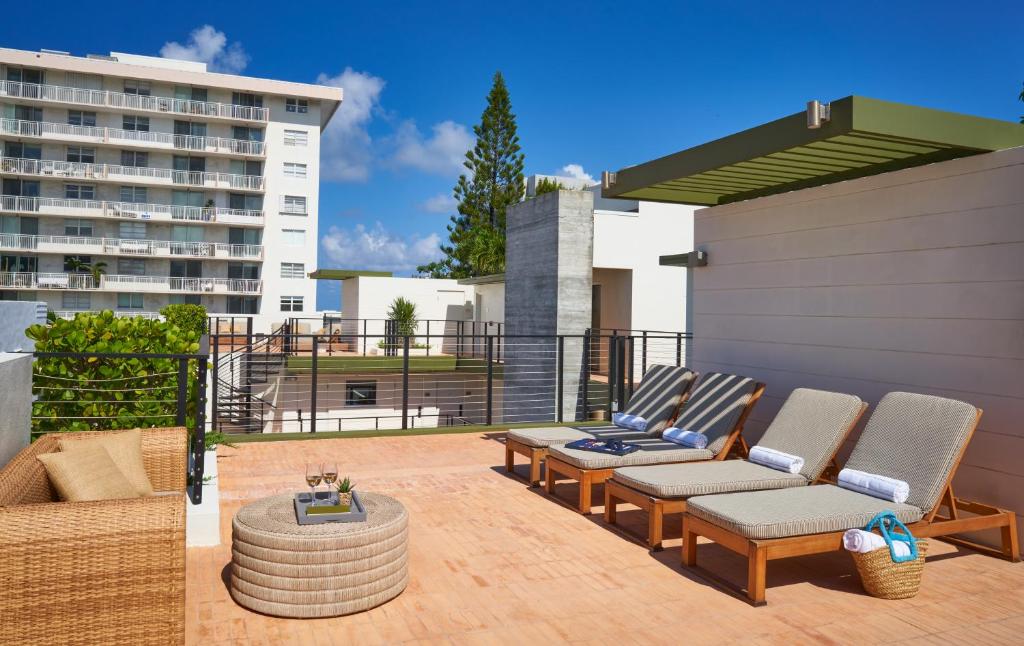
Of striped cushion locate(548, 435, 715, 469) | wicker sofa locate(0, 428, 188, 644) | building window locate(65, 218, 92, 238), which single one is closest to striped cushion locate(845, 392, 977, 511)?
striped cushion locate(548, 435, 715, 469)

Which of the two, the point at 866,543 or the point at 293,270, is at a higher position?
the point at 293,270

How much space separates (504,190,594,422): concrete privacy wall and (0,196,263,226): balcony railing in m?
26.4

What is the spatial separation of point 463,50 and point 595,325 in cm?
2165

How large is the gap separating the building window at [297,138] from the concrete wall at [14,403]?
1401 inches

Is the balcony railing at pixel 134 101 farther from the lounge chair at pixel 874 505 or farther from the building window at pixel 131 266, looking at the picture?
the lounge chair at pixel 874 505

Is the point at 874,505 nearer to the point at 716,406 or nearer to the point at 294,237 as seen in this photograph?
the point at 716,406

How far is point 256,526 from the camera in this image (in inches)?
146

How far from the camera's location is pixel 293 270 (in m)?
38.1

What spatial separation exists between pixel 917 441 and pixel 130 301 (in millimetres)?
37922

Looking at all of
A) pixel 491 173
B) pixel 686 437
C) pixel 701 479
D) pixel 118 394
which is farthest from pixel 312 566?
pixel 491 173

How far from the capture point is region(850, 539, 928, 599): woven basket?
151 inches

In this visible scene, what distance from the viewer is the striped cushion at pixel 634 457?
5484 millimetres

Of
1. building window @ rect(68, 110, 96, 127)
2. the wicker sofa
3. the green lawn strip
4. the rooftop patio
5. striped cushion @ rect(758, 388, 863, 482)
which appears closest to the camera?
the wicker sofa

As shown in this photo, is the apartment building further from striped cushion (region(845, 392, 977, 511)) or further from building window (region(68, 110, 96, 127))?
striped cushion (region(845, 392, 977, 511))
